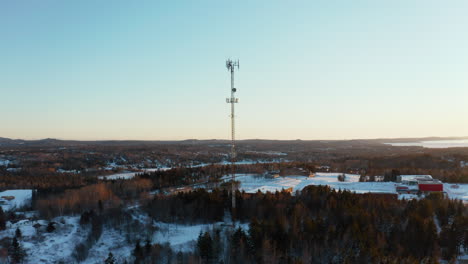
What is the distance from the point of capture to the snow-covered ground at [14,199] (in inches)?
1892

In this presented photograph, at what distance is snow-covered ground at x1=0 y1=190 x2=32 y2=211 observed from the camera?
158 ft

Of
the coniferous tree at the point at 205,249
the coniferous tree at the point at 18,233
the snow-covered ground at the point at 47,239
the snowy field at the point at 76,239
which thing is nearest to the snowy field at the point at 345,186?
the snowy field at the point at 76,239

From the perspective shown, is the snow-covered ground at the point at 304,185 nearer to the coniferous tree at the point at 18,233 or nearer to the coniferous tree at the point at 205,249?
the coniferous tree at the point at 205,249

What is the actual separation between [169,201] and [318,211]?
1828cm

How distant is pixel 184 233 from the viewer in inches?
1442

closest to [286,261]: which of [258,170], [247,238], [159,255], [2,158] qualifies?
[247,238]

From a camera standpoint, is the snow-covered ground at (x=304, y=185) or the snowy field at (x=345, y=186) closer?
the snowy field at (x=345, y=186)

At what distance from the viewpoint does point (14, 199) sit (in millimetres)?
52406

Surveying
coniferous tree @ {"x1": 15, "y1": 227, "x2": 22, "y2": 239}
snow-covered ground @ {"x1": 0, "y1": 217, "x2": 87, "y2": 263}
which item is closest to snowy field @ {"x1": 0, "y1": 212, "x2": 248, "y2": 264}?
snow-covered ground @ {"x1": 0, "y1": 217, "x2": 87, "y2": 263}

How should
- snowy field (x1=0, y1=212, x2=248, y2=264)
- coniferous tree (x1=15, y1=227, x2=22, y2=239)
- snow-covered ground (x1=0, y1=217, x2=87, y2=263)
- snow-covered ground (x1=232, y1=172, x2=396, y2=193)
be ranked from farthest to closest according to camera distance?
snow-covered ground (x1=232, y1=172, x2=396, y2=193), coniferous tree (x1=15, y1=227, x2=22, y2=239), snowy field (x1=0, y1=212, x2=248, y2=264), snow-covered ground (x1=0, y1=217, x2=87, y2=263)

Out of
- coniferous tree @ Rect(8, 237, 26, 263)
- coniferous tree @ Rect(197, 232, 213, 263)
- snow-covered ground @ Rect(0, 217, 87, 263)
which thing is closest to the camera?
coniferous tree @ Rect(8, 237, 26, 263)

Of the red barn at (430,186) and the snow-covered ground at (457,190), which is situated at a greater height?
the red barn at (430,186)

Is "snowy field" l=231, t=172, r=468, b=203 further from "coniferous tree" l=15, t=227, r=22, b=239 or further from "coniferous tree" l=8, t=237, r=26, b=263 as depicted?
"coniferous tree" l=8, t=237, r=26, b=263

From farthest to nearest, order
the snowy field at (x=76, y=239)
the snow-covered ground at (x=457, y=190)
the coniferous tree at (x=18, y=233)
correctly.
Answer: the snow-covered ground at (x=457, y=190)
the coniferous tree at (x=18, y=233)
the snowy field at (x=76, y=239)
